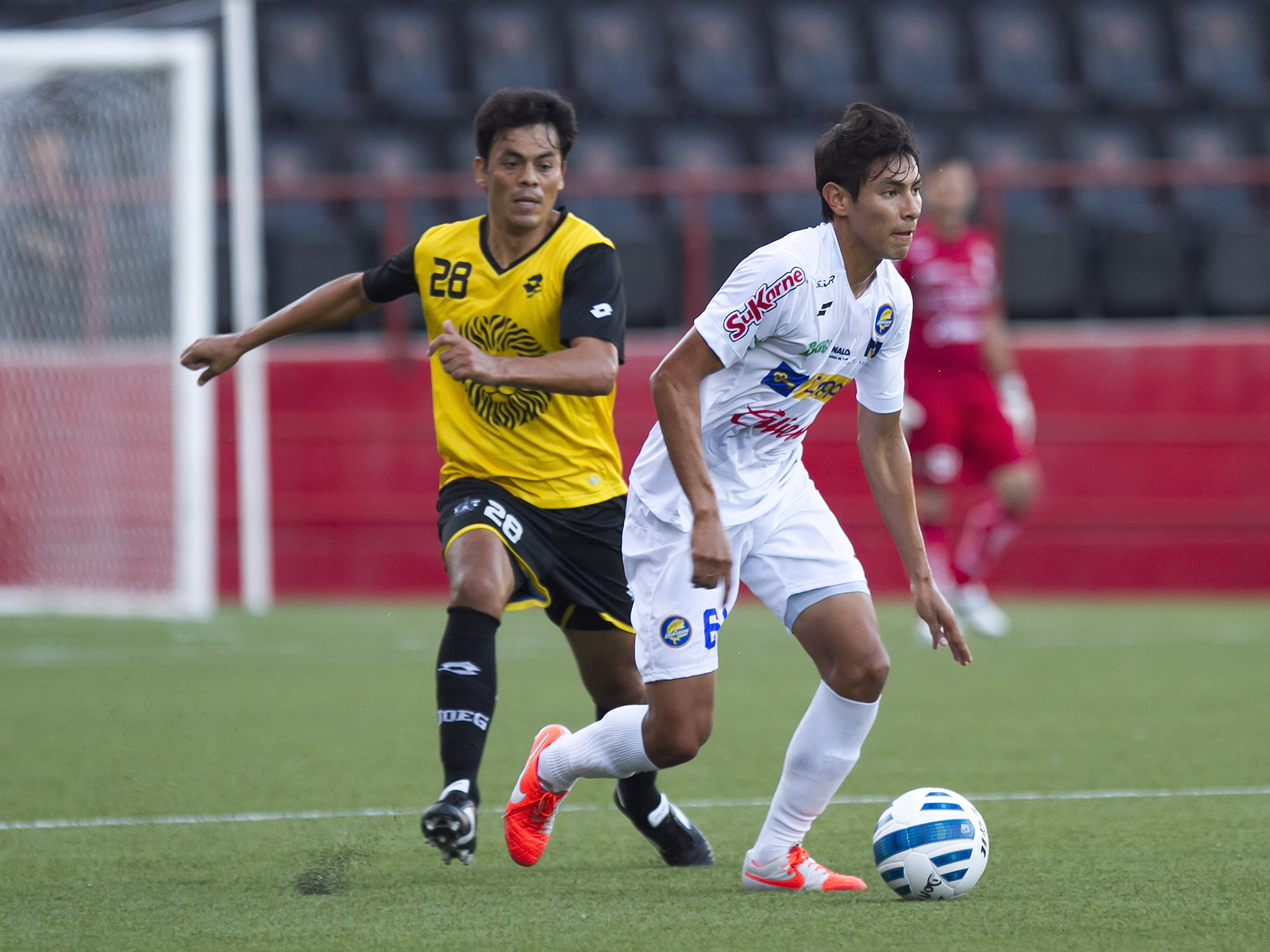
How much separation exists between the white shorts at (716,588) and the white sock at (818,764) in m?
0.23

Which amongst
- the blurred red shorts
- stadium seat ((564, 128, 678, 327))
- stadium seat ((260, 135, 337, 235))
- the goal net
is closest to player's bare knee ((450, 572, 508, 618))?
the blurred red shorts

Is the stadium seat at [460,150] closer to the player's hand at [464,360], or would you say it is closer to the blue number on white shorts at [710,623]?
the player's hand at [464,360]

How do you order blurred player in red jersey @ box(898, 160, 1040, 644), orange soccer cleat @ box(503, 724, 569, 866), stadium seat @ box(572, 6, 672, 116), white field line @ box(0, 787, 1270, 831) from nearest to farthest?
1. orange soccer cleat @ box(503, 724, 569, 866)
2. white field line @ box(0, 787, 1270, 831)
3. blurred player in red jersey @ box(898, 160, 1040, 644)
4. stadium seat @ box(572, 6, 672, 116)

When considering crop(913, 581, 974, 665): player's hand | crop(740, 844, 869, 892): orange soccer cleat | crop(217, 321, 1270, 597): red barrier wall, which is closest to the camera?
crop(913, 581, 974, 665): player's hand

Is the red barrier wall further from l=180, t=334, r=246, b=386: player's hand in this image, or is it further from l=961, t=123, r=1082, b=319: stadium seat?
l=180, t=334, r=246, b=386: player's hand

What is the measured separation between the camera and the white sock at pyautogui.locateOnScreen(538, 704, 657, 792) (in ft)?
13.4

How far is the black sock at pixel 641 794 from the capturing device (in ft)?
14.3

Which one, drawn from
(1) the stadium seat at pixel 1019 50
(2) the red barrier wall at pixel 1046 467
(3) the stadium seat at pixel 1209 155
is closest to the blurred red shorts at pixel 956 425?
(2) the red barrier wall at pixel 1046 467

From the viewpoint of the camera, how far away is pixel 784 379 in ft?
13.1

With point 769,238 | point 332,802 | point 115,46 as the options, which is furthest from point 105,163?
point 332,802

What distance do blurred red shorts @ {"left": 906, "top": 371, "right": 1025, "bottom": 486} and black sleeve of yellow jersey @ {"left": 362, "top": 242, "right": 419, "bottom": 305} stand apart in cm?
557

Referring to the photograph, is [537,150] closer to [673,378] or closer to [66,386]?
[673,378]

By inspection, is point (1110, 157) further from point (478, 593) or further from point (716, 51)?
point (478, 593)

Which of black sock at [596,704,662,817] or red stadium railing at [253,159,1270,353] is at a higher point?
red stadium railing at [253,159,1270,353]
